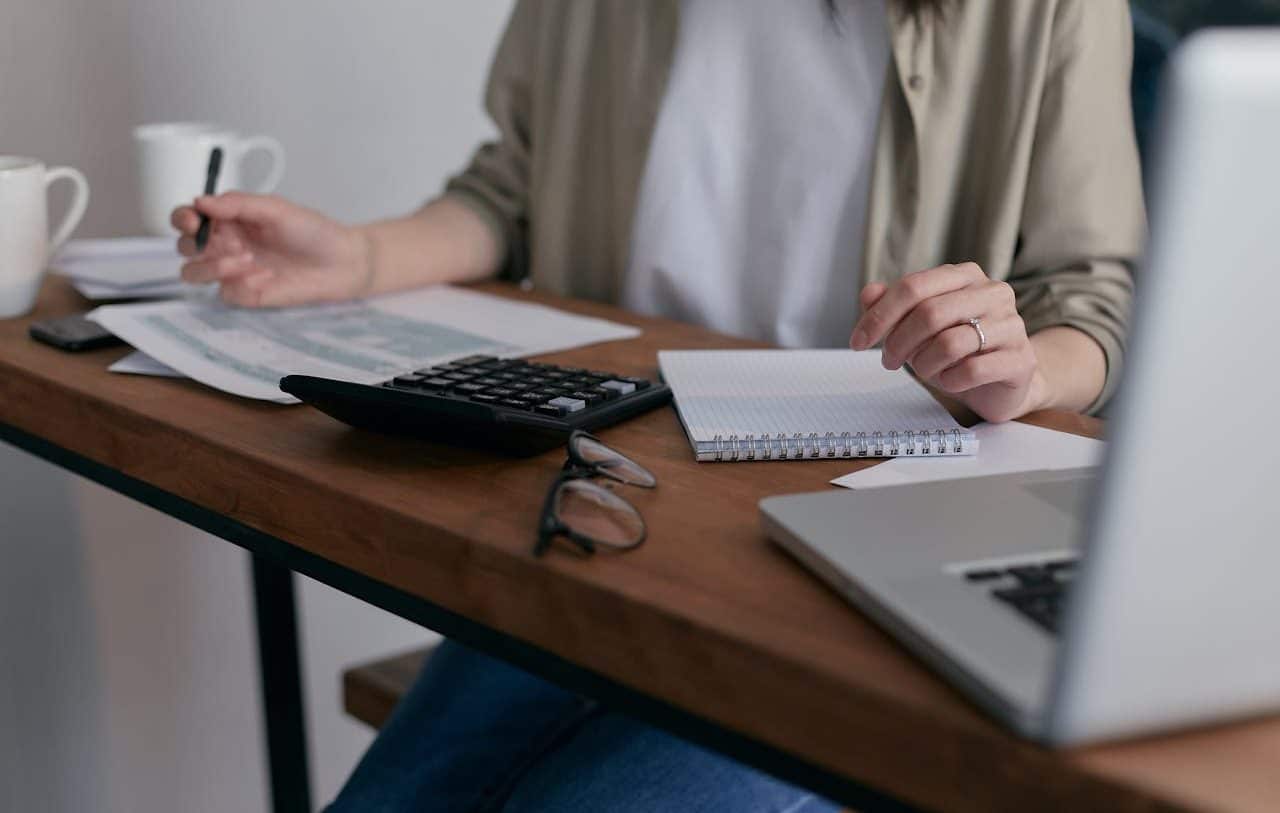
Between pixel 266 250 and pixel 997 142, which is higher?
pixel 997 142

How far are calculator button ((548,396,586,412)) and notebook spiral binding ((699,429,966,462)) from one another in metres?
0.07

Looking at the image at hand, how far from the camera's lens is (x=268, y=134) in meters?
1.47

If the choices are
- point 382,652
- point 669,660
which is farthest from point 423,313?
point 382,652

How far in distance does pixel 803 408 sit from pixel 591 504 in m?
0.19

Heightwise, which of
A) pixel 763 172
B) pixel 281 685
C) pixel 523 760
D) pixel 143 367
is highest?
pixel 763 172

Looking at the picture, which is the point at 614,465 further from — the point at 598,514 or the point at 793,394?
the point at 793,394

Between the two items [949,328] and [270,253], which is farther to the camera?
[270,253]

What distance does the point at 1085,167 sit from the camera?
3.02ft

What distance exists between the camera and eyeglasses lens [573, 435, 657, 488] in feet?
1.98

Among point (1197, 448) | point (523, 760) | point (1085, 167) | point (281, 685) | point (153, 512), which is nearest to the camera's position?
point (1197, 448)

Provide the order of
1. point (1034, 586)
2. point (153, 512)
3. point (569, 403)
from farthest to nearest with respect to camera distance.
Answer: point (153, 512), point (569, 403), point (1034, 586)

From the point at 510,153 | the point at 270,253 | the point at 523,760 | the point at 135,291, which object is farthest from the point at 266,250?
the point at 523,760

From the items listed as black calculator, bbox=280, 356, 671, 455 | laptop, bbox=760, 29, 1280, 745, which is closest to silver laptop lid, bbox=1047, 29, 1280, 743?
laptop, bbox=760, 29, 1280, 745

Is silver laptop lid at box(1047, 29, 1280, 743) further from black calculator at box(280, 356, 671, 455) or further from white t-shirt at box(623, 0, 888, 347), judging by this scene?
white t-shirt at box(623, 0, 888, 347)
